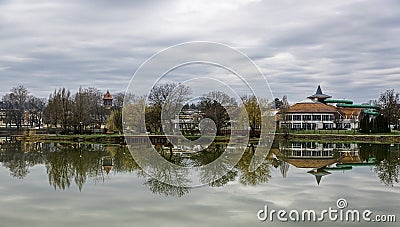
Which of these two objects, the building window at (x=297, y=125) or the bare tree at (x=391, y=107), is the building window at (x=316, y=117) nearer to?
the building window at (x=297, y=125)

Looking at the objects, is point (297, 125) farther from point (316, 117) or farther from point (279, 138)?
point (279, 138)

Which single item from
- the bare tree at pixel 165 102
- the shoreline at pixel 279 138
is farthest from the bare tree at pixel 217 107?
the bare tree at pixel 165 102

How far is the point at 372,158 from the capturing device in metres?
22.0

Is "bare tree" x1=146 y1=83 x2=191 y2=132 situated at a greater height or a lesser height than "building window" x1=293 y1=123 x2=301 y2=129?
greater

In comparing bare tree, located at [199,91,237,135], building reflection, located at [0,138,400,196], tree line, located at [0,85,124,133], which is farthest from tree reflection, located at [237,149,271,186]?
tree line, located at [0,85,124,133]

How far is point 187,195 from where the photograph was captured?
472 inches

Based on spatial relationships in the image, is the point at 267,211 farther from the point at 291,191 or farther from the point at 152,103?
the point at 152,103

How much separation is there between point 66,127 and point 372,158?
30874mm

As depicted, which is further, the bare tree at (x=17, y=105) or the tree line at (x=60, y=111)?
the bare tree at (x=17, y=105)

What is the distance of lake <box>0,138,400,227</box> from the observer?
9.30 metres

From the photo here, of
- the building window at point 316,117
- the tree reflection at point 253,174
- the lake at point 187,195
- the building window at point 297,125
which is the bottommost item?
the lake at point 187,195

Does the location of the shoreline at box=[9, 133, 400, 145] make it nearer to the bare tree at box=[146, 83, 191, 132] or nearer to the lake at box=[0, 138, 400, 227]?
the bare tree at box=[146, 83, 191, 132]

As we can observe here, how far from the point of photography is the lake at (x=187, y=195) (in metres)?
9.30

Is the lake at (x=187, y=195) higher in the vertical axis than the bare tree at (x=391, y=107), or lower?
lower
